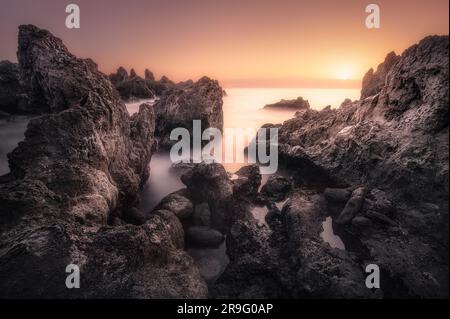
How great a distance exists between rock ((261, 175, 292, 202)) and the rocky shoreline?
Result: 0.07 metres

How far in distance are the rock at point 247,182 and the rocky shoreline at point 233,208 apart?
0.06 metres

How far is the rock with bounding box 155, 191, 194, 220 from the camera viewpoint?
6.19 m

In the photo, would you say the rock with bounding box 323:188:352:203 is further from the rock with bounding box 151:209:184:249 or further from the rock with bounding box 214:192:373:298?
the rock with bounding box 151:209:184:249

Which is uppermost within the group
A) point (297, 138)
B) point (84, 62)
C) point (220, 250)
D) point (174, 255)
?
point (84, 62)

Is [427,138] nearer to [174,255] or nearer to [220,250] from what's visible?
[220,250]

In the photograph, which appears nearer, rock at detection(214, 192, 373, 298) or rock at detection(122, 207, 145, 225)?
rock at detection(214, 192, 373, 298)

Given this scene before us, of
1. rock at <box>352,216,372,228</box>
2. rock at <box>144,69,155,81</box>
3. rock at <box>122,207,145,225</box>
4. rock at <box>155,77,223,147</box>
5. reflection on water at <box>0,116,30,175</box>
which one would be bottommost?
rock at <box>122,207,145,225</box>

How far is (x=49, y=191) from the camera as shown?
4.76 m

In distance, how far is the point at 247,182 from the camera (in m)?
7.56

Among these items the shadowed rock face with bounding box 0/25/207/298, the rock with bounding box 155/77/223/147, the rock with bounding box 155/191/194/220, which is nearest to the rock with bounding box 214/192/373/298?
the shadowed rock face with bounding box 0/25/207/298

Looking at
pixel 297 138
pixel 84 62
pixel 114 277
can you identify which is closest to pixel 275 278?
pixel 114 277
